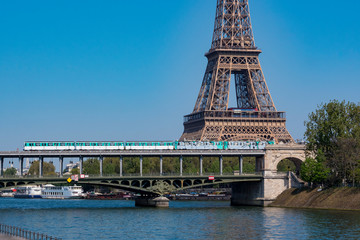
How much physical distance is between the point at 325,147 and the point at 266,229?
180ft

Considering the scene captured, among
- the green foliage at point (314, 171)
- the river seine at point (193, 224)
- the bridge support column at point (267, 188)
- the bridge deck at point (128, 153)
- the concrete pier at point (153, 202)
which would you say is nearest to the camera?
the river seine at point (193, 224)

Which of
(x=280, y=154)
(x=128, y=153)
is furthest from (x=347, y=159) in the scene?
(x=128, y=153)

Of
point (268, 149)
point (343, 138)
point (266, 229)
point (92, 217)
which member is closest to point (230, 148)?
point (268, 149)

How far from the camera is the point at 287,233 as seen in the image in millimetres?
92938

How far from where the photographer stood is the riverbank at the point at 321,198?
129 meters

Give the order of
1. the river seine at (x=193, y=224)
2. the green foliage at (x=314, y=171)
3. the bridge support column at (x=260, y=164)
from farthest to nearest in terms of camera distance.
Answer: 1. the bridge support column at (x=260, y=164)
2. the green foliage at (x=314, y=171)
3. the river seine at (x=193, y=224)

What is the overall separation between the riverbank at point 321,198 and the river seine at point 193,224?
5.09 meters

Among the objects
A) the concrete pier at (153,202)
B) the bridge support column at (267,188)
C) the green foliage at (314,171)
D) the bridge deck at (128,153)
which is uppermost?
the bridge deck at (128,153)

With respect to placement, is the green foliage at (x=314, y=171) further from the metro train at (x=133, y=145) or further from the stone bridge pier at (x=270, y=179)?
the metro train at (x=133, y=145)

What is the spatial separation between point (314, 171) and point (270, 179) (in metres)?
15.2

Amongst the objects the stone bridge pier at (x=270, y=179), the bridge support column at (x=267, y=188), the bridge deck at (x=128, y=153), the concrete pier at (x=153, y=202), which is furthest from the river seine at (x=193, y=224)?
the stone bridge pier at (x=270, y=179)

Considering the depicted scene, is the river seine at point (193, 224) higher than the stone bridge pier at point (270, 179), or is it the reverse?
the stone bridge pier at point (270, 179)

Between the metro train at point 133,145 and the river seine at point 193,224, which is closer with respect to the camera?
the river seine at point 193,224

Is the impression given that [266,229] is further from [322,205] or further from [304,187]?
[304,187]
